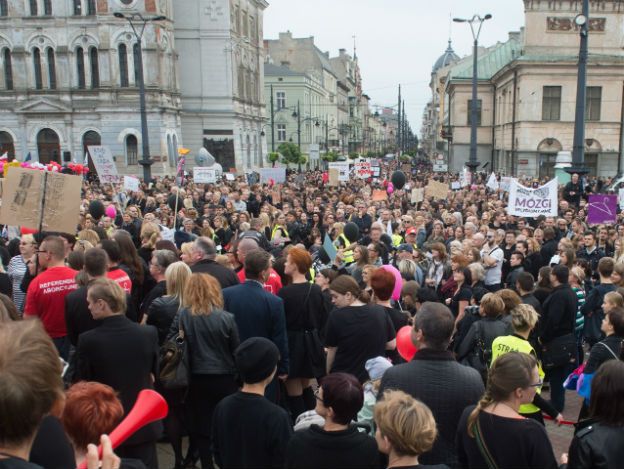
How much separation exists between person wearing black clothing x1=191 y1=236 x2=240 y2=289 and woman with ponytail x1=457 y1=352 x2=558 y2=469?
3.44m

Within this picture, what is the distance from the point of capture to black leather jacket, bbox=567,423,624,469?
3.29 meters

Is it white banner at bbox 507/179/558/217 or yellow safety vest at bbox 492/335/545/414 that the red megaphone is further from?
white banner at bbox 507/179/558/217

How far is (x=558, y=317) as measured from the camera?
6840mm

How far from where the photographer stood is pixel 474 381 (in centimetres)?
395

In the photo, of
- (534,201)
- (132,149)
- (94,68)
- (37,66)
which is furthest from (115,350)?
(37,66)

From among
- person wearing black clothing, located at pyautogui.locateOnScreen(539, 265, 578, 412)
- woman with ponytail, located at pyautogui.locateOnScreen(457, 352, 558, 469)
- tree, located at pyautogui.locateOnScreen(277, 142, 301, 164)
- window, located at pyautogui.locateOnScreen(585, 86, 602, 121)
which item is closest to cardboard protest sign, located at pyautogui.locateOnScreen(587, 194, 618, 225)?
person wearing black clothing, located at pyautogui.locateOnScreen(539, 265, 578, 412)

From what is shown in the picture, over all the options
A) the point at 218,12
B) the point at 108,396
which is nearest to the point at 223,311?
the point at 108,396

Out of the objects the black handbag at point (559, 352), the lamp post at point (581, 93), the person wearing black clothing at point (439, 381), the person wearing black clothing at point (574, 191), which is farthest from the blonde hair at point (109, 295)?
the person wearing black clothing at point (574, 191)

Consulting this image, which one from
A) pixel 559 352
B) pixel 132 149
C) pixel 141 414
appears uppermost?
pixel 132 149

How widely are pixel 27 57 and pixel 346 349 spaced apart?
47772 mm

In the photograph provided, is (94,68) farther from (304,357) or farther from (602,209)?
(304,357)

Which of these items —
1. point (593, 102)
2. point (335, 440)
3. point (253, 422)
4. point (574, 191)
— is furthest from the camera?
point (593, 102)

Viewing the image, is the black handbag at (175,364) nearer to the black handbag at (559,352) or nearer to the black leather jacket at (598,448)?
the black leather jacket at (598,448)

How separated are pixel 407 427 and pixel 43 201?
5962 millimetres
